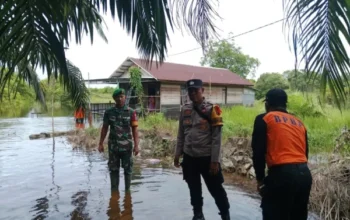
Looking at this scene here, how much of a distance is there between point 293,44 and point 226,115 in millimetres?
11299

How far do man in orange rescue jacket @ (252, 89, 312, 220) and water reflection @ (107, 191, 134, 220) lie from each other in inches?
88.0

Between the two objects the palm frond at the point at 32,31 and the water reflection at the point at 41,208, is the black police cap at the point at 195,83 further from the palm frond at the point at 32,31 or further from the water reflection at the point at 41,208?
the water reflection at the point at 41,208

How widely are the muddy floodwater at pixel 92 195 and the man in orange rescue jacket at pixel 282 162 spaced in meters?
1.64

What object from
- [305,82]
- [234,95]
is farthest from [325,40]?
[234,95]

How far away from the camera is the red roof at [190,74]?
20.1 meters

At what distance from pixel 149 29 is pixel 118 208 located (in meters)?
3.13

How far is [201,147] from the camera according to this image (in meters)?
3.79

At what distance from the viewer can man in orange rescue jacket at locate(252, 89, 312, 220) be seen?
9.27ft

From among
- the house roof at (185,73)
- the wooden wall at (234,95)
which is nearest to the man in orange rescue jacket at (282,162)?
the house roof at (185,73)

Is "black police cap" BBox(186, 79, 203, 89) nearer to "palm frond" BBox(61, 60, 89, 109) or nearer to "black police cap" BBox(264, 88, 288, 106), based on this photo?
"black police cap" BBox(264, 88, 288, 106)

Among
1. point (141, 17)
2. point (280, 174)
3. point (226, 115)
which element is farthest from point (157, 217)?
point (226, 115)

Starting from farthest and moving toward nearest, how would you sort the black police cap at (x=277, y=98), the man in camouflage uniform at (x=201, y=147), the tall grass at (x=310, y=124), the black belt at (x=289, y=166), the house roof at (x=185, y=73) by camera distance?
1. the house roof at (x=185, y=73)
2. the tall grass at (x=310, y=124)
3. the man in camouflage uniform at (x=201, y=147)
4. the black police cap at (x=277, y=98)
5. the black belt at (x=289, y=166)

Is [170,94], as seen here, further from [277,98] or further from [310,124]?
[277,98]

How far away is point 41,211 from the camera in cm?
477
